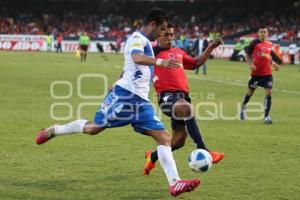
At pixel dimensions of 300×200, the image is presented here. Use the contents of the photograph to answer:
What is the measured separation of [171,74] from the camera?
386 inches

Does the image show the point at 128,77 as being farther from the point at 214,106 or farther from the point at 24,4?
the point at 24,4

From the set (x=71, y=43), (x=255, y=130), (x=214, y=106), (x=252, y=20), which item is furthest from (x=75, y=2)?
(x=255, y=130)

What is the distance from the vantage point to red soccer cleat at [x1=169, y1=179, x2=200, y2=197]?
7.46 metres

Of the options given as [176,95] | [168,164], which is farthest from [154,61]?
[176,95]

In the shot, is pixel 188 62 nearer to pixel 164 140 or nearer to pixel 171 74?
pixel 171 74

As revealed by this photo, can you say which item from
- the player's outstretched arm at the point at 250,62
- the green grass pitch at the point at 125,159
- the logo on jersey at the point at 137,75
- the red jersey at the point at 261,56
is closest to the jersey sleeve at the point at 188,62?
the green grass pitch at the point at 125,159

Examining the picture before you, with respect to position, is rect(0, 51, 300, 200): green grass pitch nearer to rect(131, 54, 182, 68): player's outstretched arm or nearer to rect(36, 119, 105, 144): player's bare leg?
rect(36, 119, 105, 144): player's bare leg

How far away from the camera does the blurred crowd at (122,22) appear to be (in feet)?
218

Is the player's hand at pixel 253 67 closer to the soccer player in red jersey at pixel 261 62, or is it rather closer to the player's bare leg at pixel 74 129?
the soccer player in red jersey at pixel 261 62

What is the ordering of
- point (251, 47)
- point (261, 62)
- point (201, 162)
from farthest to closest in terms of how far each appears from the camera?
point (251, 47) < point (261, 62) < point (201, 162)

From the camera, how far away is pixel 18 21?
74.6 metres

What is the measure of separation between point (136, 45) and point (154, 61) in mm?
391

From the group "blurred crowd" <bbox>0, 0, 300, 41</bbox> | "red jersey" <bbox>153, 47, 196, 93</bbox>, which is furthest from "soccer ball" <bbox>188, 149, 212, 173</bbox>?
"blurred crowd" <bbox>0, 0, 300, 41</bbox>

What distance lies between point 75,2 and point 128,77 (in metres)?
70.9
